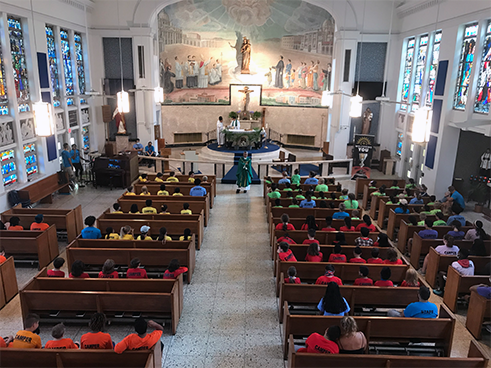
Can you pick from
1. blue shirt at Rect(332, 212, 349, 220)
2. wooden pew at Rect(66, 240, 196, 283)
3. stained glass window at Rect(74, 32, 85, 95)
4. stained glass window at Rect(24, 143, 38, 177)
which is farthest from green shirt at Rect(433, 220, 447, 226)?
stained glass window at Rect(74, 32, 85, 95)

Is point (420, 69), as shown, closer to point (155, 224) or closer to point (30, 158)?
point (155, 224)

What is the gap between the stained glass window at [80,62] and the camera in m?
15.7

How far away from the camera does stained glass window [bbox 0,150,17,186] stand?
10797 mm

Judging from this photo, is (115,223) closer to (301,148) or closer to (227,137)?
(227,137)

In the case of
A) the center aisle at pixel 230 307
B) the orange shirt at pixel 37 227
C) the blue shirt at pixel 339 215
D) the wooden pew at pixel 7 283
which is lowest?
the center aisle at pixel 230 307

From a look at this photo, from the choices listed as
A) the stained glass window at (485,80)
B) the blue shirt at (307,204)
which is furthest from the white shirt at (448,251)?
the stained glass window at (485,80)

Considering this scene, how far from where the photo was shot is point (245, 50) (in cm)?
2086

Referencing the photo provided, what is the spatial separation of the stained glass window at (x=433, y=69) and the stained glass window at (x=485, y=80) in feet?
7.99

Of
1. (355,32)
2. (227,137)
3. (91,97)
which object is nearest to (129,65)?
(91,97)

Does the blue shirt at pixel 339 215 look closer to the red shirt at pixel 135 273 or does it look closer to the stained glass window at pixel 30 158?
the red shirt at pixel 135 273

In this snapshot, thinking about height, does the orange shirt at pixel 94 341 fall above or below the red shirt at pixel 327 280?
below

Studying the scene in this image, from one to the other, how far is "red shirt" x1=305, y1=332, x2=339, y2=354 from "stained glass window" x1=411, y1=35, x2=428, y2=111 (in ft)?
41.1

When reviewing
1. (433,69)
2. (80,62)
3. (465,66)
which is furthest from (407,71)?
(80,62)

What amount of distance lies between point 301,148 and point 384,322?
1719 centimetres
